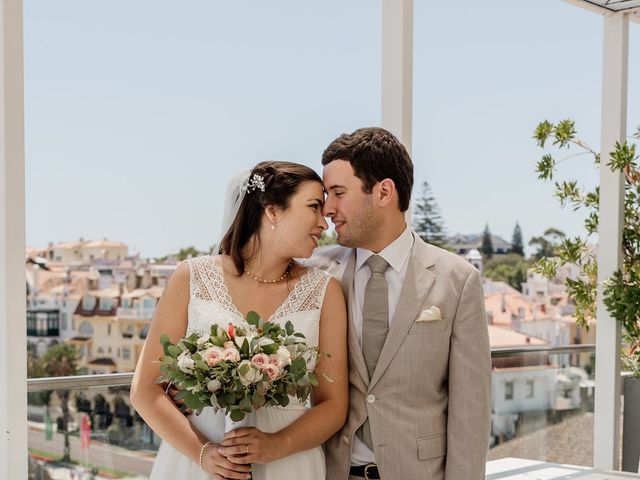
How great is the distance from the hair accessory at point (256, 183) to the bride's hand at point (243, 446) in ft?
2.35

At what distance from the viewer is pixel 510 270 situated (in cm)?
1630

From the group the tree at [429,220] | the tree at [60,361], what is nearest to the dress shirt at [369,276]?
the tree at [429,220]

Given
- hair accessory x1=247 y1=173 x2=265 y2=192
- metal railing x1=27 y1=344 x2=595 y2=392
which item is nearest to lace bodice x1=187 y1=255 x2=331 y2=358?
hair accessory x1=247 y1=173 x2=265 y2=192

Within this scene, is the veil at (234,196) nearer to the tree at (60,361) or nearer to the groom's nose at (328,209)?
the groom's nose at (328,209)

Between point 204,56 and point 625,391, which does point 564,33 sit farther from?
point 625,391

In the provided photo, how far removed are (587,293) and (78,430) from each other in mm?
3327

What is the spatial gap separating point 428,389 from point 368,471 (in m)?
0.31

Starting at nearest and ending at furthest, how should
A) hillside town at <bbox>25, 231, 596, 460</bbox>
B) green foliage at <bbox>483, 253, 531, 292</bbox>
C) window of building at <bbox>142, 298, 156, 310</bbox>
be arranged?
hillside town at <bbox>25, 231, 596, 460</bbox> → green foliage at <bbox>483, 253, 531, 292</bbox> → window of building at <bbox>142, 298, 156, 310</bbox>

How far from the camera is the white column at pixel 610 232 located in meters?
5.43

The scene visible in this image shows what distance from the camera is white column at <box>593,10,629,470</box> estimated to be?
5434mm

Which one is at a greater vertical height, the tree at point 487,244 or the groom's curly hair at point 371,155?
the groom's curly hair at point 371,155

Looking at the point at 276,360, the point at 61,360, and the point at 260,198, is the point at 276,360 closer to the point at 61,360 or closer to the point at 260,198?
the point at 260,198

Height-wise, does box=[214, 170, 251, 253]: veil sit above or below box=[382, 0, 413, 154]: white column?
below

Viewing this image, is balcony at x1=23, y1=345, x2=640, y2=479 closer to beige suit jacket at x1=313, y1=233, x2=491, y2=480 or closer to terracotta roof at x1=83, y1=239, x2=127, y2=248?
beige suit jacket at x1=313, y1=233, x2=491, y2=480
